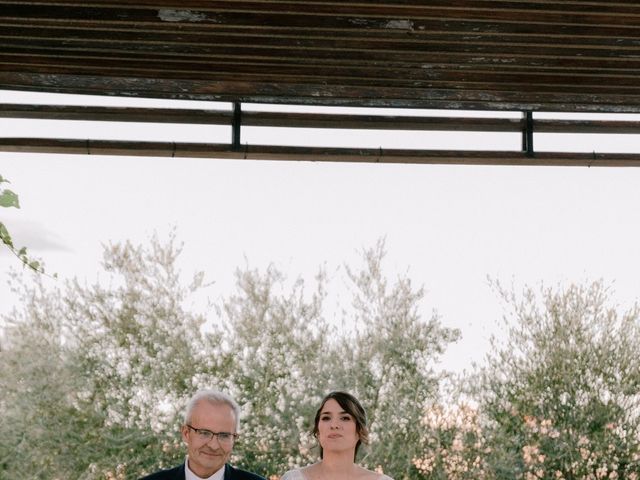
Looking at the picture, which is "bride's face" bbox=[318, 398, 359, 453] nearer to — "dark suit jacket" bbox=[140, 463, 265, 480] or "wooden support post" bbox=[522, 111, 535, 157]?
"dark suit jacket" bbox=[140, 463, 265, 480]

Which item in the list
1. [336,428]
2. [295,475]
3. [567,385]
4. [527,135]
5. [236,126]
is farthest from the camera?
[567,385]

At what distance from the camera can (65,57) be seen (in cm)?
274

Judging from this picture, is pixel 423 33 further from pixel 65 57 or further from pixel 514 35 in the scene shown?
pixel 65 57

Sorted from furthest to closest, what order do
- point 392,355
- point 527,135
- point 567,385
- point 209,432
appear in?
1. point 567,385
2. point 392,355
3. point 527,135
4. point 209,432

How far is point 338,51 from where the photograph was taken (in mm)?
2701

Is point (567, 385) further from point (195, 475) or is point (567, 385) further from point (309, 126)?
point (195, 475)

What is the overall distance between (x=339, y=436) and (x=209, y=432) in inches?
40.6

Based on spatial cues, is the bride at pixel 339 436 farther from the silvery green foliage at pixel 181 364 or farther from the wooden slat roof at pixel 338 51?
the silvery green foliage at pixel 181 364

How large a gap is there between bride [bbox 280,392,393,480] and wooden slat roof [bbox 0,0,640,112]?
1.09 meters

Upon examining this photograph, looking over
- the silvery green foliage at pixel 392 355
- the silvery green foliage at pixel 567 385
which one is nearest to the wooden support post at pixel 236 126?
the silvery green foliage at pixel 392 355

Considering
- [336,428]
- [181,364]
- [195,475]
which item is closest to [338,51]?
[195,475]

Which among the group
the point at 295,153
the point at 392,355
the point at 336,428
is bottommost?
the point at 392,355

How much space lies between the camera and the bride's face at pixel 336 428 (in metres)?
3.42

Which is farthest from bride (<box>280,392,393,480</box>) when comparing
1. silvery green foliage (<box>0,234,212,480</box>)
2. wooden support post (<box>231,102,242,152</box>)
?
silvery green foliage (<box>0,234,212,480</box>)
